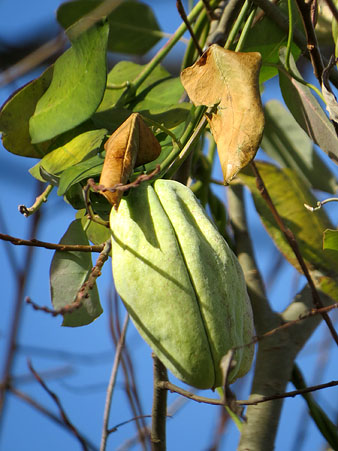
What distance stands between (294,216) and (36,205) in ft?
1.41

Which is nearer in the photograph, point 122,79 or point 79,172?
point 79,172

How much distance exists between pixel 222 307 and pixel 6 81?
0.31m

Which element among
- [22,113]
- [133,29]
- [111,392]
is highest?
[133,29]

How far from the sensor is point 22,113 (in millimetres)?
706

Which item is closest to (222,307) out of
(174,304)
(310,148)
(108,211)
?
(174,304)

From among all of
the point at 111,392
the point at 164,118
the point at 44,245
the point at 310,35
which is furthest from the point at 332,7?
the point at 111,392

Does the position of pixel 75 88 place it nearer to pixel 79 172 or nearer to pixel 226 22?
pixel 79 172

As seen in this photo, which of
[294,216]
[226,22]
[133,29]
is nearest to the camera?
[226,22]

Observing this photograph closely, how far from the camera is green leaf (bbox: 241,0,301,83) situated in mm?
753

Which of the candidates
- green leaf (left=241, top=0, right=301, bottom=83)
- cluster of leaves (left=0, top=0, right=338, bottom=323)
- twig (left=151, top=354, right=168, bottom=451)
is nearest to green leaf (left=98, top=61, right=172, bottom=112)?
cluster of leaves (left=0, top=0, right=338, bottom=323)

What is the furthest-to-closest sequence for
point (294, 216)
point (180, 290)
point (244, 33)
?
point (294, 216), point (244, 33), point (180, 290)

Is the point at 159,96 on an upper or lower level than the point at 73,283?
upper

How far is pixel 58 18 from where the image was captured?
1.05 metres

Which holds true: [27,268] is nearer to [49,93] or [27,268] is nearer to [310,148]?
[49,93]
